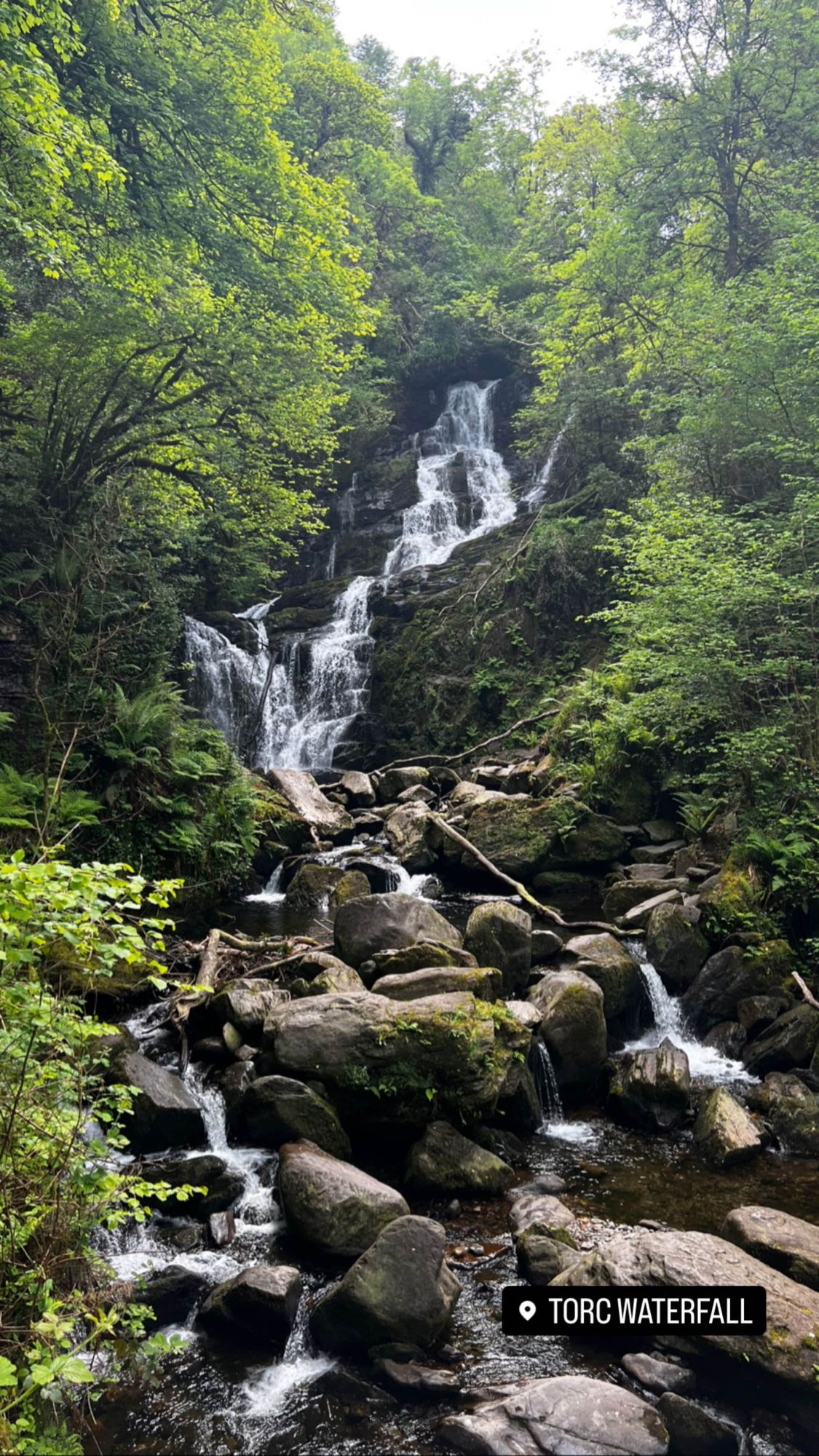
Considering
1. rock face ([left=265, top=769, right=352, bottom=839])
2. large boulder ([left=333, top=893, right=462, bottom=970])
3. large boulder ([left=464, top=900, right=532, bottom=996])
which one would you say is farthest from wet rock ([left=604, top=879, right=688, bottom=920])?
rock face ([left=265, top=769, right=352, bottom=839])

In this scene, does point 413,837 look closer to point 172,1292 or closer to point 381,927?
point 381,927

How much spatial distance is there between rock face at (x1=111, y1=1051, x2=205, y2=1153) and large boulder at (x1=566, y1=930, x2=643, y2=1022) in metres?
4.15

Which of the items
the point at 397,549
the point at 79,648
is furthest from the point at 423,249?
the point at 79,648

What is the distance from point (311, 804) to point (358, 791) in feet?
5.17

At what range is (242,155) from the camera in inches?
499

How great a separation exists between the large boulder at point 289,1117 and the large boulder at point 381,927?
2.04 metres

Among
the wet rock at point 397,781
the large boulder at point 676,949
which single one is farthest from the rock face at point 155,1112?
the wet rock at point 397,781

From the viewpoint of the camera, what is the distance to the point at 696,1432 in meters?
3.70

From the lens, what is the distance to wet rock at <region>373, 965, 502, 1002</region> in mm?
6934

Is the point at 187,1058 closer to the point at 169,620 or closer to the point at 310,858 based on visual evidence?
the point at 310,858

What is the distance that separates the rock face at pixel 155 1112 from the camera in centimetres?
571

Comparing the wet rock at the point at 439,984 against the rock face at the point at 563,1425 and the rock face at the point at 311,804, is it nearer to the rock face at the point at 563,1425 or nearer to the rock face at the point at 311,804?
the rock face at the point at 563,1425

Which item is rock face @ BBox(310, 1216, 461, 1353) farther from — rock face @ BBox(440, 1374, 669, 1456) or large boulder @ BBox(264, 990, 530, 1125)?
large boulder @ BBox(264, 990, 530, 1125)

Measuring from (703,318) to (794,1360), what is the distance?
50.9ft
